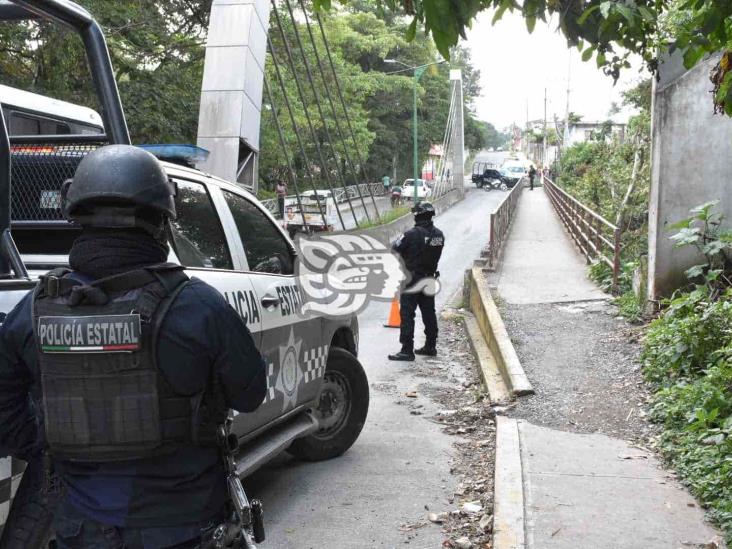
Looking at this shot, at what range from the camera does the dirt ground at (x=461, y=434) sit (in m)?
4.42

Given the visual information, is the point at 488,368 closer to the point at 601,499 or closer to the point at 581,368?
the point at 581,368

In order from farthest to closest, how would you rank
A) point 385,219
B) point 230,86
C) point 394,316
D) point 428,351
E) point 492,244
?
A: point 385,219, point 492,244, point 230,86, point 394,316, point 428,351

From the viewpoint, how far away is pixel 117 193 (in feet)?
6.87

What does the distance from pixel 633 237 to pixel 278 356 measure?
31.9 feet

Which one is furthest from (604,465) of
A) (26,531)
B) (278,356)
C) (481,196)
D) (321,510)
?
(481,196)

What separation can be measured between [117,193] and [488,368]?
250 inches

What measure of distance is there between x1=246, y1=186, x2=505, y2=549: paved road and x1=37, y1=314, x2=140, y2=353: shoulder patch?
8.07 feet

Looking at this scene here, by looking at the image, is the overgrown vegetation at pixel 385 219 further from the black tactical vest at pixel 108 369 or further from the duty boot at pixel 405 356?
the black tactical vest at pixel 108 369

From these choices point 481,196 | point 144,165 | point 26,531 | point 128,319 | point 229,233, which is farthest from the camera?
point 481,196

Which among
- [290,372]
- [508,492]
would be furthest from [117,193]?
[508,492]

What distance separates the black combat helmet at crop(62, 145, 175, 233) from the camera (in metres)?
2.10

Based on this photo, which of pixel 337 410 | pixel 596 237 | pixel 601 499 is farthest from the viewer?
pixel 596 237

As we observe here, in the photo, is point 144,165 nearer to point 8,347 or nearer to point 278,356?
point 8,347

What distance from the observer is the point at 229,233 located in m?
4.29
